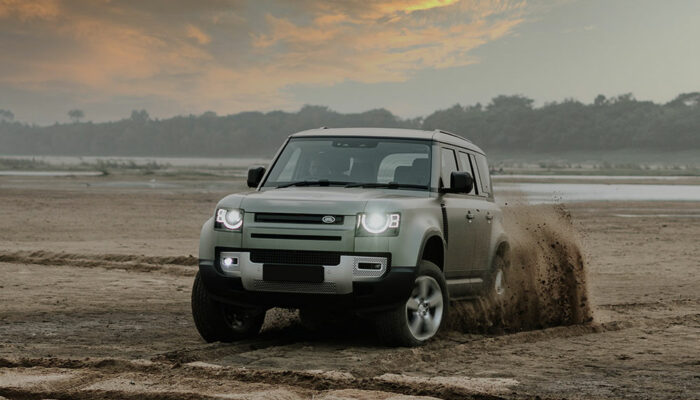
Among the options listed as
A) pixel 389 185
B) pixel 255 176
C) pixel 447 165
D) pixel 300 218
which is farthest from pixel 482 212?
pixel 300 218

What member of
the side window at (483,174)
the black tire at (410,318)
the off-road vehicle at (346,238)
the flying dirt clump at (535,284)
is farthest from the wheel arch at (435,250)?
→ the side window at (483,174)

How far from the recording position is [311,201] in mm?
8703

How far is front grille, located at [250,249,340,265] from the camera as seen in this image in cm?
854

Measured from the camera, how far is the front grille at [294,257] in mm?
8539

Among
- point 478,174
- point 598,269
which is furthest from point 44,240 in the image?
point 478,174

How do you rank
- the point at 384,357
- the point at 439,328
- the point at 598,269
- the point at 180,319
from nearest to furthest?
the point at 384,357
the point at 439,328
the point at 180,319
the point at 598,269

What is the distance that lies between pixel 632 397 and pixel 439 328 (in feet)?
8.27

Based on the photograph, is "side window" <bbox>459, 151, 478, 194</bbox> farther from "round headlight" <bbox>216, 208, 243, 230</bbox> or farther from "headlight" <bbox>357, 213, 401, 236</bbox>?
"round headlight" <bbox>216, 208, 243, 230</bbox>

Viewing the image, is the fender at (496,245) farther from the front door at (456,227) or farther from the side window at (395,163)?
the side window at (395,163)

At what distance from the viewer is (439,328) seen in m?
9.42

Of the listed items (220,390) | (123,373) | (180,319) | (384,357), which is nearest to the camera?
(220,390)

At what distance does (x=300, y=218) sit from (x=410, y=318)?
1.36 meters

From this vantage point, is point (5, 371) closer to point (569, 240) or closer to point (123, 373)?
point (123, 373)

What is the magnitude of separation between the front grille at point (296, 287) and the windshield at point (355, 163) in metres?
1.41
